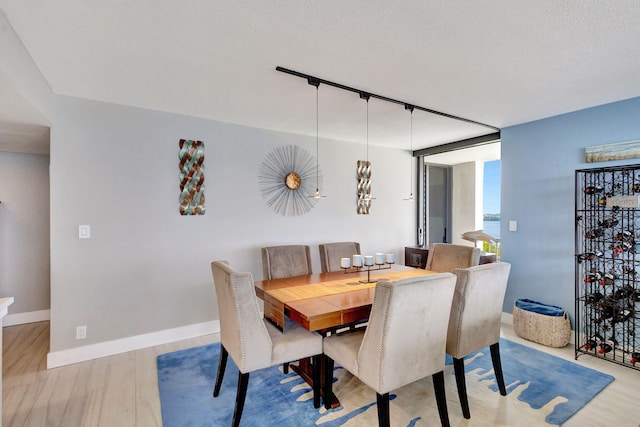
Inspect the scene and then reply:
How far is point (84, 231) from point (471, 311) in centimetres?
320

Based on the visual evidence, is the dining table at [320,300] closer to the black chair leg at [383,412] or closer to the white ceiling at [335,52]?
the black chair leg at [383,412]

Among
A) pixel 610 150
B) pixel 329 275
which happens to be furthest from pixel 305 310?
pixel 610 150

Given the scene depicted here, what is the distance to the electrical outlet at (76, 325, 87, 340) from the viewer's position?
2838 millimetres

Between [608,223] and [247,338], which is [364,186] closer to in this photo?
[608,223]

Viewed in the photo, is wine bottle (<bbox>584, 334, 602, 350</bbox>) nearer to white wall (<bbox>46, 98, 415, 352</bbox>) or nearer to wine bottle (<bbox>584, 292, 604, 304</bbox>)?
wine bottle (<bbox>584, 292, 604, 304</bbox>)

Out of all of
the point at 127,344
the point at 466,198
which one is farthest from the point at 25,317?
the point at 466,198

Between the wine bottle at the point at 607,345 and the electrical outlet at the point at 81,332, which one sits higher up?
the electrical outlet at the point at 81,332

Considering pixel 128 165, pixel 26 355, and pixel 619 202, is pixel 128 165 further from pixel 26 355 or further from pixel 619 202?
pixel 619 202

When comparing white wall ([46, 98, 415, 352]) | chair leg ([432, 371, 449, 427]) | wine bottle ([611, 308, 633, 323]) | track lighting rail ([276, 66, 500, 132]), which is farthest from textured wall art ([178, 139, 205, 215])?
wine bottle ([611, 308, 633, 323])

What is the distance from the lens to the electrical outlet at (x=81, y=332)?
2.84 meters

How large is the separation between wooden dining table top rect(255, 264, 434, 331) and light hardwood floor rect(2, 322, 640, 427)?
958 mm

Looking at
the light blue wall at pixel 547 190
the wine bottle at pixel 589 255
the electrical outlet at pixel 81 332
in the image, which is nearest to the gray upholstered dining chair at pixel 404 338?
the wine bottle at pixel 589 255

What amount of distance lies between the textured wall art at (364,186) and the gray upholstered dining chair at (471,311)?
2.55 metres

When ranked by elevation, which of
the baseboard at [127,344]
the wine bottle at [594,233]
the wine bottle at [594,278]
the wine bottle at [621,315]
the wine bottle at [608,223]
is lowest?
the baseboard at [127,344]
